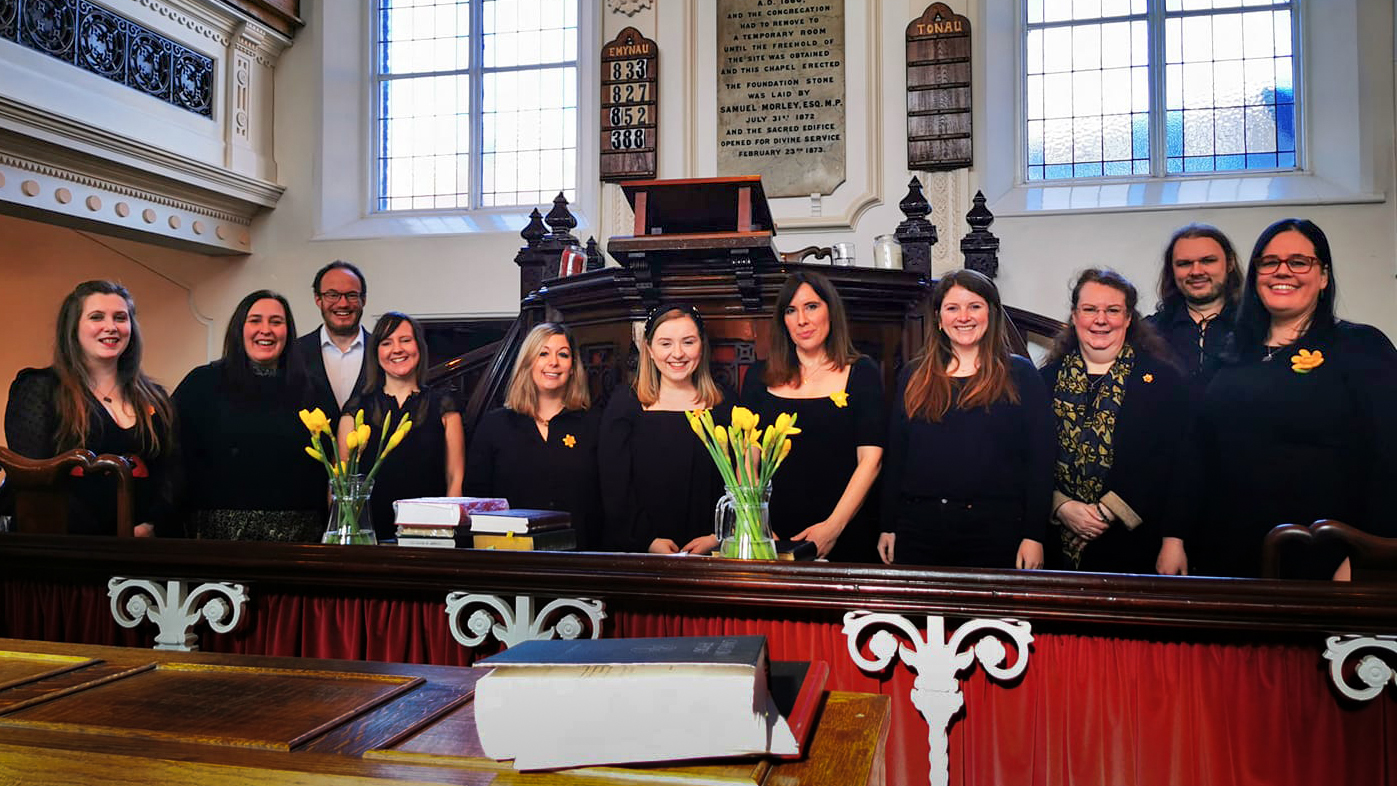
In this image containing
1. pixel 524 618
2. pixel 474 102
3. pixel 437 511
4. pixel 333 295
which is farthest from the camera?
pixel 474 102

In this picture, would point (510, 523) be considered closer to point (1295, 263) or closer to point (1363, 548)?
point (1363, 548)

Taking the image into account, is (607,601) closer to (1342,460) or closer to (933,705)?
(933,705)

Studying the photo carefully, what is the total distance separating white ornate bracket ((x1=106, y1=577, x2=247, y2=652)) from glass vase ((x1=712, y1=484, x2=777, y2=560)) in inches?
39.9

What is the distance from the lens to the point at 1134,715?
1.59 metres

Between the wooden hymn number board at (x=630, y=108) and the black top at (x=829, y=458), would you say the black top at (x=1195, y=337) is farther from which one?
the wooden hymn number board at (x=630, y=108)

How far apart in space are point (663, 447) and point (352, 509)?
0.92 metres

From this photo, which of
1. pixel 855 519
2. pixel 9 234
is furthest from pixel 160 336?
pixel 855 519

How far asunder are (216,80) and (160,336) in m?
2.05

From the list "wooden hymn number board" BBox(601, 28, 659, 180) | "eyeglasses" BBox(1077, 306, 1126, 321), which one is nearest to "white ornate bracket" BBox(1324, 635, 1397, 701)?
"eyeglasses" BBox(1077, 306, 1126, 321)

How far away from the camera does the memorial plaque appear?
6.56m

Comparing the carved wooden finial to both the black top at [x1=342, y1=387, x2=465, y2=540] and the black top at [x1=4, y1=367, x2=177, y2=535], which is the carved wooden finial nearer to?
the black top at [x1=342, y1=387, x2=465, y2=540]

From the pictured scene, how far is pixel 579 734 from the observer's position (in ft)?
2.44

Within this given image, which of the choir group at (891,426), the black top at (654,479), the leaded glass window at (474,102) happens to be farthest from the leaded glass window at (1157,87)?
the black top at (654,479)

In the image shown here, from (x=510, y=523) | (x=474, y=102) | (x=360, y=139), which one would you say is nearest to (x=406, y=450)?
(x=510, y=523)
